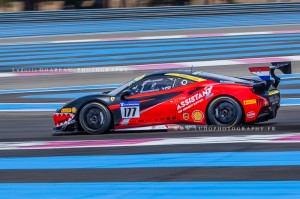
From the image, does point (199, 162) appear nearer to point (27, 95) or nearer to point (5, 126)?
point (5, 126)

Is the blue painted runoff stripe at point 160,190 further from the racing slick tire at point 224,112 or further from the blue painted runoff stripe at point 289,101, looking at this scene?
the blue painted runoff stripe at point 289,101

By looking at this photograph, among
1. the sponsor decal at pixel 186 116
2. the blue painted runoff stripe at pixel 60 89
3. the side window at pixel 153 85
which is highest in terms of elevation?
the side window at pixel 153 85

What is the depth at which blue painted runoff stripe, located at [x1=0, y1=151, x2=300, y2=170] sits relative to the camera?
802 cm

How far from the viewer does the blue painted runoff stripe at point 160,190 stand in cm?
670

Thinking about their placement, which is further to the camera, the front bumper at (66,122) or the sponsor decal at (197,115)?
the front bumper at (66,122)

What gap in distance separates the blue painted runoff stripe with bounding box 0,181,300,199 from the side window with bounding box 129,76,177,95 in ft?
10.5

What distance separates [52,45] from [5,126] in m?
12.7

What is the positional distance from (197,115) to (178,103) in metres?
0.35

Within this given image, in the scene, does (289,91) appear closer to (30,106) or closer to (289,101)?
(289,101)

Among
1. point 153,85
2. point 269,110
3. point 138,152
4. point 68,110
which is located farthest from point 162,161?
point 68,110

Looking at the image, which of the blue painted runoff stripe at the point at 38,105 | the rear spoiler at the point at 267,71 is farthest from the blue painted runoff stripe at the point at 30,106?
the rear spoiler at the point at 267,71

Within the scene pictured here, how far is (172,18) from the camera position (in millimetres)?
29141

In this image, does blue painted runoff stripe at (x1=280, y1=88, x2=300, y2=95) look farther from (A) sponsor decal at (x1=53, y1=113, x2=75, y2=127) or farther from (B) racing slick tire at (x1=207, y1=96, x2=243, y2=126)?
(A) sponsor decal at (x1=53, y1=113, x2=75, y2=127)

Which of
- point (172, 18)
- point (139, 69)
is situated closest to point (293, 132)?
point (139, 69)
